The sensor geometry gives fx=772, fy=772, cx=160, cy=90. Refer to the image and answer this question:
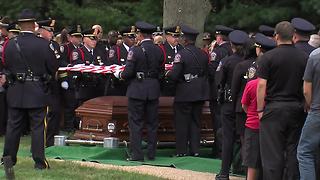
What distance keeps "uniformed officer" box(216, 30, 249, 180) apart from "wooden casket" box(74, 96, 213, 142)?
7.86 feet

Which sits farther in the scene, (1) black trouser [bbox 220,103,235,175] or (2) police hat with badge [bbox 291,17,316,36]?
(1) black trouser [bbox 220,103,235,175]

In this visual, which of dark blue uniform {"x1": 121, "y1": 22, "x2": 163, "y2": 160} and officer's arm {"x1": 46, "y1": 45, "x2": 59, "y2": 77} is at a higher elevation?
officer's arm {"x1": 46, "y1": 45, "x2": 59, "y2": 77}

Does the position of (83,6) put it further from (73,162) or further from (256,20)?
(73,162)

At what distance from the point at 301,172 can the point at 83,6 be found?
19.6m

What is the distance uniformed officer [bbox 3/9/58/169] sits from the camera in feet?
33.1

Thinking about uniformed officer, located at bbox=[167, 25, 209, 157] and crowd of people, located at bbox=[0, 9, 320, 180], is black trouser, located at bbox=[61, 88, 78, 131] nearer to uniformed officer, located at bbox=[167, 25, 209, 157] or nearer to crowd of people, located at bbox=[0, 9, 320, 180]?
crowd of people, located at bbox=[0, 9, 320, 180]

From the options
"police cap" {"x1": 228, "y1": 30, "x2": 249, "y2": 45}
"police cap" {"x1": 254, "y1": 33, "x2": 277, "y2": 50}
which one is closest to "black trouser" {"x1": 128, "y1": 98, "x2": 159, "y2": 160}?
"police cap" {"x1": 228, "y1": 30, "x2": 249, "y2": 45}

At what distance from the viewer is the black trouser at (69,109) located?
579 inches

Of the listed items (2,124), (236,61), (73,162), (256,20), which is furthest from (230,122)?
(256,20)

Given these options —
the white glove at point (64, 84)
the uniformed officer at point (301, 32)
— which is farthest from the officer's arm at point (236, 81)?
the white glove at point (64, 84)

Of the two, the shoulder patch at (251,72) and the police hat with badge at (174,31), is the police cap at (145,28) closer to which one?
the police hat with badge at (174,31)

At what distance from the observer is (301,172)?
27.8 feet

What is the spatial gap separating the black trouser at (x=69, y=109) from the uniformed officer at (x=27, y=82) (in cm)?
417

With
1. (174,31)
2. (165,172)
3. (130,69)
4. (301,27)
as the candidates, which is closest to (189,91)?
(130,69)
